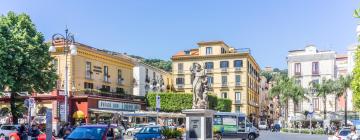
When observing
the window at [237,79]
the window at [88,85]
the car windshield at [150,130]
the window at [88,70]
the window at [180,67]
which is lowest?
the car windshield at [150,130]

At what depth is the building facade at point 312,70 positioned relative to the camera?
8244 centimetres

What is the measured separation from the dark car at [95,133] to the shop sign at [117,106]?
34.8 meters

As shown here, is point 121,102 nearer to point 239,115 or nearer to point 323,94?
point 239,115

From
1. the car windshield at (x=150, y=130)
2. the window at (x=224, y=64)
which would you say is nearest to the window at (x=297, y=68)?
the window at (x=224, y=64)

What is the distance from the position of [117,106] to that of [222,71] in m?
34.5

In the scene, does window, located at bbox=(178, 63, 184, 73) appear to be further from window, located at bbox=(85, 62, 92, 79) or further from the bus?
the bus

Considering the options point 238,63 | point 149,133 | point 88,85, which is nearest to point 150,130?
point 149,133

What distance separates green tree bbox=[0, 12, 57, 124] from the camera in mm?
41034

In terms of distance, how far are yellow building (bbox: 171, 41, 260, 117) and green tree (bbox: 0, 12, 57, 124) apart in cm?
4791

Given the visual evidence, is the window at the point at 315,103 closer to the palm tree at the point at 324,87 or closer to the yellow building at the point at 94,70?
the palm tree at the point at 324,87

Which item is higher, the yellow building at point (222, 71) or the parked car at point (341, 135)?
the yellow building at point (222, 71)

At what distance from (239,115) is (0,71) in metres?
19.7

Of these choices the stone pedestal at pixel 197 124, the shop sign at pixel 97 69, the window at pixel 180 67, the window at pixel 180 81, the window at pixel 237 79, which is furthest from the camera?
the window at pixel 180 81

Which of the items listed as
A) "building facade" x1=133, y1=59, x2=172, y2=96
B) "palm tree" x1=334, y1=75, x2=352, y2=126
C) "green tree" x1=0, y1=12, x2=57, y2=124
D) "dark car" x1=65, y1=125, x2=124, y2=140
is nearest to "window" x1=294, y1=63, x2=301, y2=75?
"palm tree" x1=334, y1=75, x2=352, y2=126
